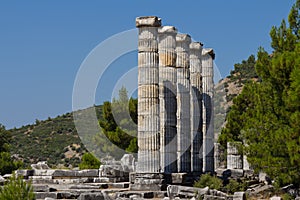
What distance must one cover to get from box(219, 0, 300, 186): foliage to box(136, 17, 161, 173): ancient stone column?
388 centimetres

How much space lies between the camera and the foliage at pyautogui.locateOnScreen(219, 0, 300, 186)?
71.9 ft

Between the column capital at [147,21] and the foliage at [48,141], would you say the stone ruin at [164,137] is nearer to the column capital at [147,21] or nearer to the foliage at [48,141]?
Result: the column capital at [147,21]

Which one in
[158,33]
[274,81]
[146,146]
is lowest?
[146,146]

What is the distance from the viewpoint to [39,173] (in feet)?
104

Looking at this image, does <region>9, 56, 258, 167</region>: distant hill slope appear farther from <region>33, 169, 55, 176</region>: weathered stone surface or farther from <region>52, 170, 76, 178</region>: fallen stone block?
<region>52, 170, 76, 178</region>: fallen stone block

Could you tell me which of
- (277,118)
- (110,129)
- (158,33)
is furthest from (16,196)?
(110,129)

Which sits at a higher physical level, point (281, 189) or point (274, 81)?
point (274, 81)

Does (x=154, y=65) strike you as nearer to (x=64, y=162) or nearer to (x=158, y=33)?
(x=158, y=33)

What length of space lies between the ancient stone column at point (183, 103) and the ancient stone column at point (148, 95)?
4440 mm

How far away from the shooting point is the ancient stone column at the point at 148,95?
27516 mm

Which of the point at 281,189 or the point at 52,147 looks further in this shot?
the point at 52,147

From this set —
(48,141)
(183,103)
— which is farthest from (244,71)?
(183,103)

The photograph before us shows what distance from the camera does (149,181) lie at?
2675 cm

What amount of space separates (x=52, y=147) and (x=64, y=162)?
237 inches
